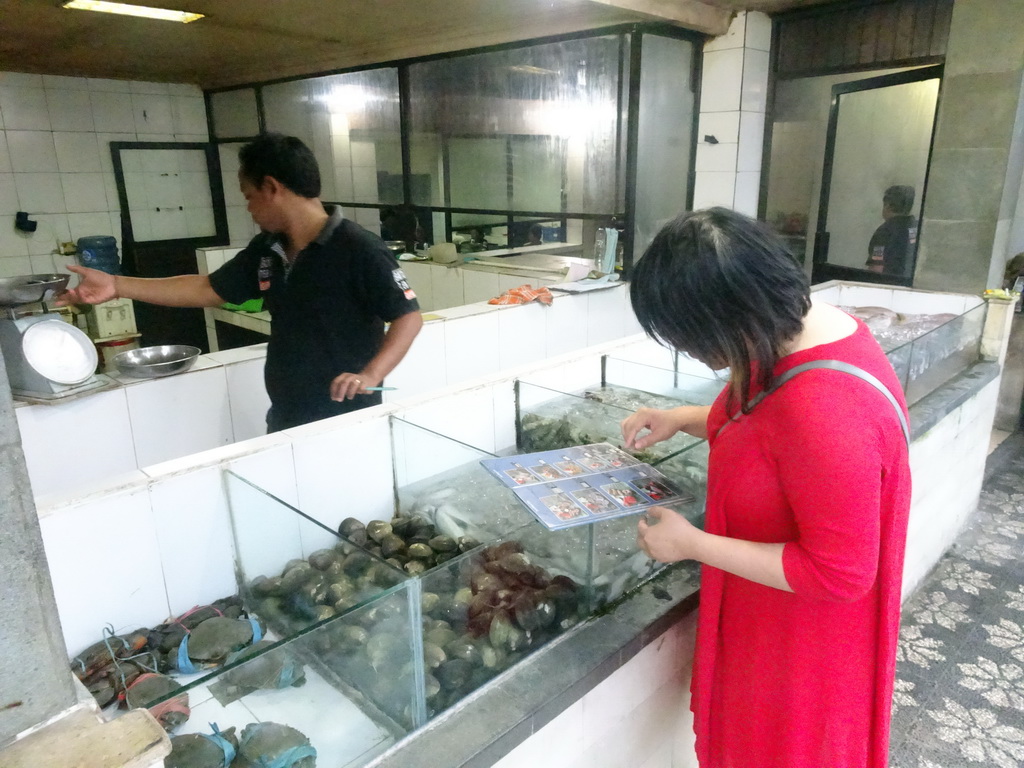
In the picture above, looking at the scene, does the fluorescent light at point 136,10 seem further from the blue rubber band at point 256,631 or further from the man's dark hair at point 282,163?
the blue rubber band at point 256,631

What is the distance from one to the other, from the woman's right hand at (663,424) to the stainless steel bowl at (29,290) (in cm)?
172

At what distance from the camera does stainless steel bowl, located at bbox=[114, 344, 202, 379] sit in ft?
7.73

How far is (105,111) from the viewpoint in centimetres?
570

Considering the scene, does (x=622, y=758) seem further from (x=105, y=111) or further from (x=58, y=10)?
(x=105, y=111)

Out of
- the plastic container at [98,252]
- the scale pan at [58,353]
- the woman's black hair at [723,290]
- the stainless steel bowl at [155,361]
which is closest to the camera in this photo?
the woman's black hair at [723,290]

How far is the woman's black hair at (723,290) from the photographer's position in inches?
34.5

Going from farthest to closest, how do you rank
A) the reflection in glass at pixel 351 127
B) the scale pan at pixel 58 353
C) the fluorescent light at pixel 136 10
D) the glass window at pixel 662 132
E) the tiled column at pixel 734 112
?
1. the reflection in glass at pixel 351 127
2. the tiled column at pixel 734 112
3. the glass window at pixel 662 132
4. the fluorescent light at pixel 136 10
5. the scale pan at pixel 58 353

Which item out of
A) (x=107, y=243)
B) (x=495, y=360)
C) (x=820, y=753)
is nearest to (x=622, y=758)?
(x=820, y=753)

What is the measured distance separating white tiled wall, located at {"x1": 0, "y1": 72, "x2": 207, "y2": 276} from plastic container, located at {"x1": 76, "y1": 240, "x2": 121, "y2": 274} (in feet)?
0.52

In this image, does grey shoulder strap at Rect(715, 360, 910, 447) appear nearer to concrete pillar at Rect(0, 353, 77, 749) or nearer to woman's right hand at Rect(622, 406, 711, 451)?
woman's right hand at Rect(622, 406, 711, 451)

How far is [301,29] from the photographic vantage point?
408 cm

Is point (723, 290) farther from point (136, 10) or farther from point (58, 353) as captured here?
point (136, 10)

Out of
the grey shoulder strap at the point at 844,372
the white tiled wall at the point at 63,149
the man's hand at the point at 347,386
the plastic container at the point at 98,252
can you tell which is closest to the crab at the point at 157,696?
the man's hand at the point at 347,386

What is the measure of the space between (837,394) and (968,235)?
344cm
